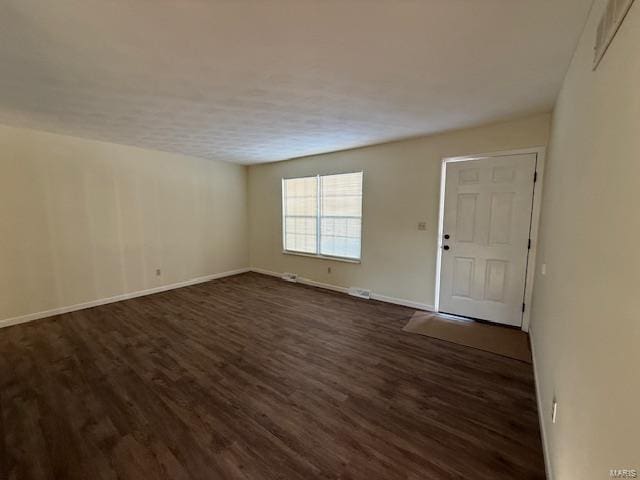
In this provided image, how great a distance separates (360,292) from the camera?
4.57 metres

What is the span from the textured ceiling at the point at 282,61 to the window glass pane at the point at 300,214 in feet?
6.73

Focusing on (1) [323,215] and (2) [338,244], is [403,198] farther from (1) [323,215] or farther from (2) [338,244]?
(1) [323,215]

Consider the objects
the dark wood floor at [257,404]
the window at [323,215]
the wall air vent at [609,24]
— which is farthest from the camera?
the window at [323,215]

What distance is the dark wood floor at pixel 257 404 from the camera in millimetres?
1578

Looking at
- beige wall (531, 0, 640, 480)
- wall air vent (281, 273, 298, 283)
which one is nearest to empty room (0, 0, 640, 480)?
beige wall (531, 0, 640, 480)

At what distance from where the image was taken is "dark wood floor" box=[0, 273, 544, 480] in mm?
1578

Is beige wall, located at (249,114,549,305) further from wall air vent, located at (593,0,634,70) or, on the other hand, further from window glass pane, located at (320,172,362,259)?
wall air vent, located at (593,0,634,70)

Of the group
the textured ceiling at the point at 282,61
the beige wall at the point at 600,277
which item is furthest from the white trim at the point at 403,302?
the textured ceiling at the point at 282,61

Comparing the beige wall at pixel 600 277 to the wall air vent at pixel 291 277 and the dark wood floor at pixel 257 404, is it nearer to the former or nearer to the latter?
the dark wood floor at pixel 257 404

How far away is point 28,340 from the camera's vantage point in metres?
3.03

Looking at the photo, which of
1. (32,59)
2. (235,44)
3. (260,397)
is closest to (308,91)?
(235,44)

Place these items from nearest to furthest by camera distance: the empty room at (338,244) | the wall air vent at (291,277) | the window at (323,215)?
the empty room at (338,244), the window at (323,215), the wall air vent at (291,277)

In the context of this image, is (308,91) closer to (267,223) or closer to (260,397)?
(260,397)

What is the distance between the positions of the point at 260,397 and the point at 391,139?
3.58 metres
